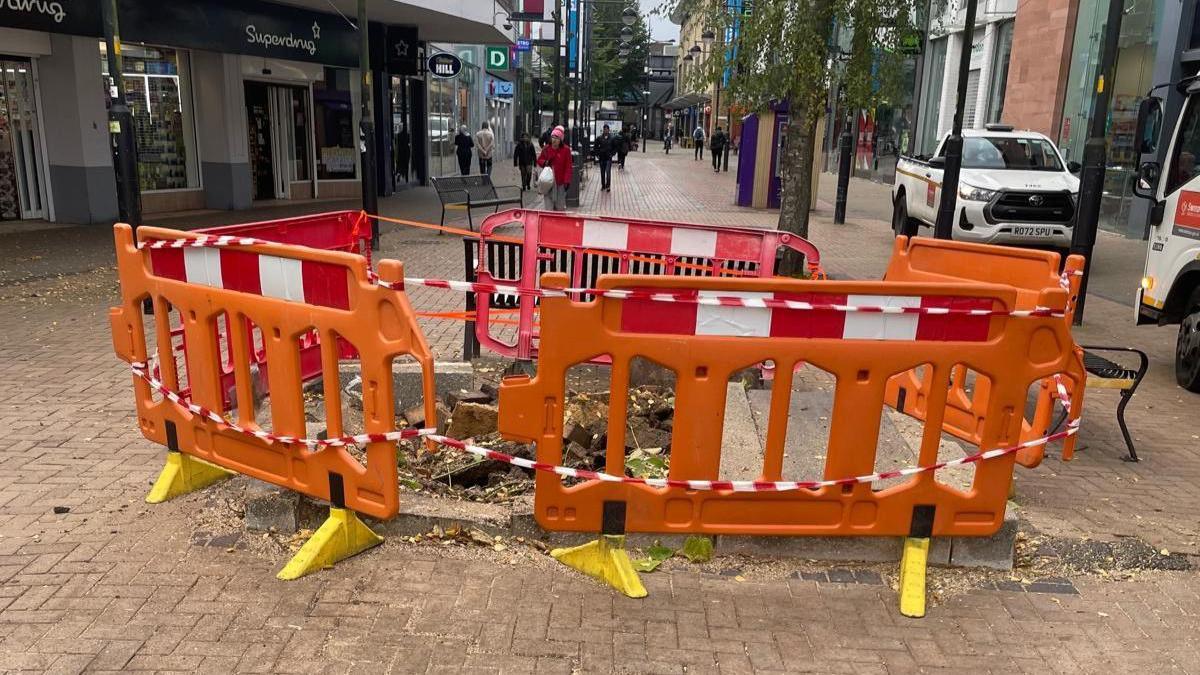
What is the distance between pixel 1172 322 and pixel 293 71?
1745 centimetres

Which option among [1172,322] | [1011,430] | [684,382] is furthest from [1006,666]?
[1172,322]

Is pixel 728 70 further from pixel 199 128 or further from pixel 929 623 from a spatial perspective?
pixel 199 128

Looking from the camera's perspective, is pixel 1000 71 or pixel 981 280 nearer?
pixel 981 280

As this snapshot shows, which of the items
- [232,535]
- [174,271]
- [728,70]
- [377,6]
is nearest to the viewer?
[232,535]

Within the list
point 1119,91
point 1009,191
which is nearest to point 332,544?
point 1009,191

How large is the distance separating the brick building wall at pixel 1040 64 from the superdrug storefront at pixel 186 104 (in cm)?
A: 1421

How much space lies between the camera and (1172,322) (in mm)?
7426

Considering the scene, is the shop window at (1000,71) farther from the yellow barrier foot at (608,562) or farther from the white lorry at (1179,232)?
the yellow barrier foot at (608,562)

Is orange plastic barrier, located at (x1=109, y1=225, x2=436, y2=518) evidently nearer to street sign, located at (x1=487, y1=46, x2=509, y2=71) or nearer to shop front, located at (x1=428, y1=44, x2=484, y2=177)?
shop front, located at (x1=428, y1=44, x2=484, y2=177)

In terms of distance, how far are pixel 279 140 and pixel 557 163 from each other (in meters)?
6.68

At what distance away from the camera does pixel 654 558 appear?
3854 mm

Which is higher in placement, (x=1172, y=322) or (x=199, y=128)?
(x=199, y=128)

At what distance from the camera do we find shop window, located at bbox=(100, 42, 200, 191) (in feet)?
54.0

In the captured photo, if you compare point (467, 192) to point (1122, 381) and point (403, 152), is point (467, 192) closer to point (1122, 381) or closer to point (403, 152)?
point (403, 152)
